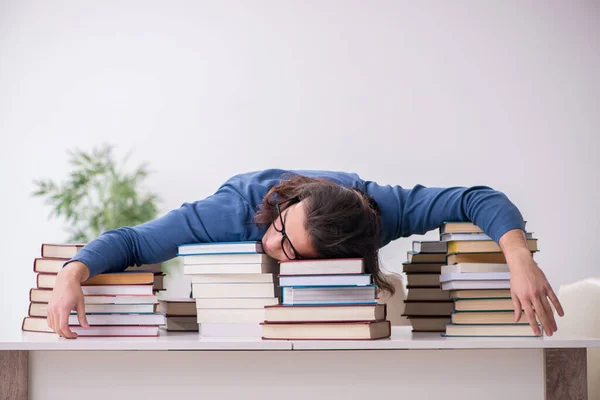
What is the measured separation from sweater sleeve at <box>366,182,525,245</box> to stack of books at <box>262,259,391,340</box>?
318 millimetres

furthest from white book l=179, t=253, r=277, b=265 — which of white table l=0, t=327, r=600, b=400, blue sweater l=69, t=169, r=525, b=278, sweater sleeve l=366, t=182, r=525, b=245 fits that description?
sweater sleeve l=366, t=182, r=525, b=245

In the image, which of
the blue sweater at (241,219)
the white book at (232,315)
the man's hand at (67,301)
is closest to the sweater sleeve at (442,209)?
the blue sweater at (241,219)

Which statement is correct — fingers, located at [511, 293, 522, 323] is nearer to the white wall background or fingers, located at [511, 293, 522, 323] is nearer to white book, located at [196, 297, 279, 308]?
white book, located at [196, 297, 279, 308]

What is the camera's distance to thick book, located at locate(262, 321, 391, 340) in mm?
1247

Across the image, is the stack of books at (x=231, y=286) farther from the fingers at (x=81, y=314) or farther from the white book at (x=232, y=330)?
the fingers at (x=81, y=314)

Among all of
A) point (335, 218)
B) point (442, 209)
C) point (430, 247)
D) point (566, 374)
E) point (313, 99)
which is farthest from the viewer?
point (313, 99)

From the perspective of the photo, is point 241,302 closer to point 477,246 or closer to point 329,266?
point 329,266

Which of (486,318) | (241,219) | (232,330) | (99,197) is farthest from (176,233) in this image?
(99,197)

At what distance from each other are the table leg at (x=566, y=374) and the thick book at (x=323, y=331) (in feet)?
1.05

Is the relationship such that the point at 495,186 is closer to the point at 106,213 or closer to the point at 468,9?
the point at 468,9

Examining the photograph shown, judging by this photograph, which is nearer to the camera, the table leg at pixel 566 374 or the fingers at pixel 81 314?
the table leg at pixel 566 374

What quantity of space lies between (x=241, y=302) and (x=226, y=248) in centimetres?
13

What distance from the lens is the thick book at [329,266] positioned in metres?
1.31

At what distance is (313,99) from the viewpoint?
4293mm
